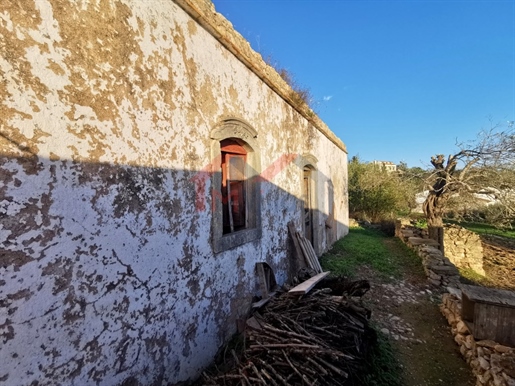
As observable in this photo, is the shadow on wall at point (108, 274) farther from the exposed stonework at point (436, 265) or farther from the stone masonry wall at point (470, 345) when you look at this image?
the exposed stonework at point (436, 265)

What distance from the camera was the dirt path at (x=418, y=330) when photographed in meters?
3.05

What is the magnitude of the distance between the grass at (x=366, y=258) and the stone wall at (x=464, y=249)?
79.2 inches

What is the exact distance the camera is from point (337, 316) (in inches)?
121

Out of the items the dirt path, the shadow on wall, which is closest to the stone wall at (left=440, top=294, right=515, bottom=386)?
the dirt path

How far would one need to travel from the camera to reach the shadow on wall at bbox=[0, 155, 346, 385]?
146cm

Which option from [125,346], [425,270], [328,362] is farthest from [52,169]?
[425,270]

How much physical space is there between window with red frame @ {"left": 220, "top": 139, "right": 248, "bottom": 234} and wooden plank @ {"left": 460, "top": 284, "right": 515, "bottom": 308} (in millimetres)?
3447

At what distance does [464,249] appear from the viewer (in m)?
9.73

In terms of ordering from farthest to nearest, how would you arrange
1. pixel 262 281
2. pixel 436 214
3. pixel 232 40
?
pixel 436 214 → pixel 262 281 → pixel 232 40

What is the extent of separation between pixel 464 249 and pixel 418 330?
8.14 metres

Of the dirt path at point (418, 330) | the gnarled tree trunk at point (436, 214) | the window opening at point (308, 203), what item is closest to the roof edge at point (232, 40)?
the window opening at point (308, 203)

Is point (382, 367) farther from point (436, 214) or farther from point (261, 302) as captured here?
point (436, 214)

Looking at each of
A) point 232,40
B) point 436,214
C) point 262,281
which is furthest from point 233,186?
point 436,214

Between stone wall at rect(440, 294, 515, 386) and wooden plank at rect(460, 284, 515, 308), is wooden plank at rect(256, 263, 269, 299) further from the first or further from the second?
wooden plank at rect(460, 284, 515, 308)
